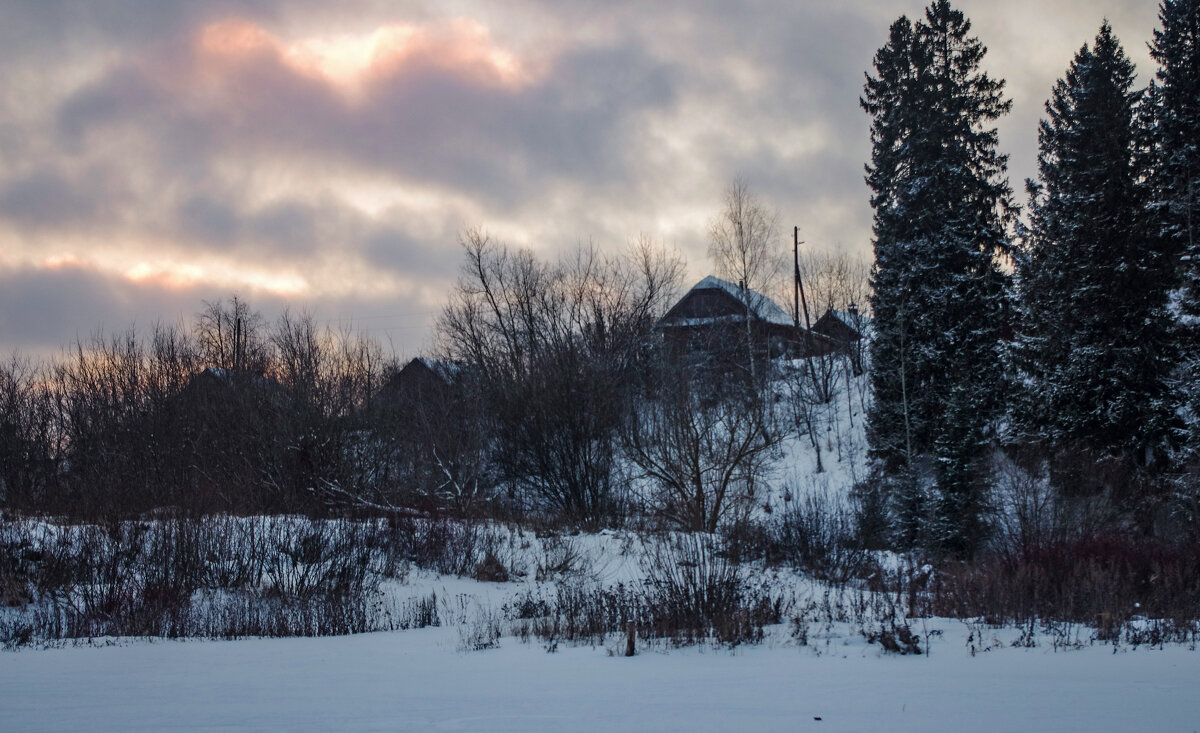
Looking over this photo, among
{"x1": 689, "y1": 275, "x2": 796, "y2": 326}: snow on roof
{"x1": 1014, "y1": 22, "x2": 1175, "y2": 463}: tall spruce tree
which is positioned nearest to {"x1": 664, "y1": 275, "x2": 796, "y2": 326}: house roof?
{"x1": 689, "y1": 275, "x2": 796, "y2": 326}: snow on roof

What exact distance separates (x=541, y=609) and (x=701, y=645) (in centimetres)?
549

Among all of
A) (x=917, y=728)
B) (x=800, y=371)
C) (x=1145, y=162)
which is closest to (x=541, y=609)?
(x=917, y=728)

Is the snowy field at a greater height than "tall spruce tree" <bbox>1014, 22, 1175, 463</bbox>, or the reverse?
"tall spruce tree" <bbox>1014, 22, 1175, 463</bbox>

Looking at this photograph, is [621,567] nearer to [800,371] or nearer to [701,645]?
[701,645]

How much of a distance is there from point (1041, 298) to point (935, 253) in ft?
13.2

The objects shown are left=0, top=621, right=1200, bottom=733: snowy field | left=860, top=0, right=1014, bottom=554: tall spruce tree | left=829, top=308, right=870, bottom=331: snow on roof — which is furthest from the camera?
left=829, top=308, right=870, bottom=331: snow on roof

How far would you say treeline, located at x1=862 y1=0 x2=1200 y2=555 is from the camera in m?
21.7

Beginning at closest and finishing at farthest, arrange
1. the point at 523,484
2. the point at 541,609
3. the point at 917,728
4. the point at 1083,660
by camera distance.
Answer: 1. the point at 917,728
2. the point at 1083,660
3. the point at 541,609
4. the point at 523,484

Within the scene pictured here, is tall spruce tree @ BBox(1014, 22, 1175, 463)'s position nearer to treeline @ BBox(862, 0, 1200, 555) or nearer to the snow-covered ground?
treeline @ BBox(862, 0, 1200, 555)

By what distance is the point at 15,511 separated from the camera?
61.8ft

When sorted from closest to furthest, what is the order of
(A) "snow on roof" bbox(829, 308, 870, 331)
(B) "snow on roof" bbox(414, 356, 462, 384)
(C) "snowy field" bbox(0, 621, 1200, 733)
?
(C) "snowy field" bbox(0, 621, 1200, 733) → (B) "snow on roof" bbox(414, 356, 462, 384) → (A) "snow on roof" bbox(829, 308, 870, 331)

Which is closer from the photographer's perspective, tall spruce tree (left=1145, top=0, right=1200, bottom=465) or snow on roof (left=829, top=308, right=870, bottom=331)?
tall spruce tree (left=1145, top=0, right=1200, bottom=465)

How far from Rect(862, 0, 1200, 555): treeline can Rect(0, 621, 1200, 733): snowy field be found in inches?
571

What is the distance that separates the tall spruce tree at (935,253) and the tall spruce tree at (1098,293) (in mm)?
1822
